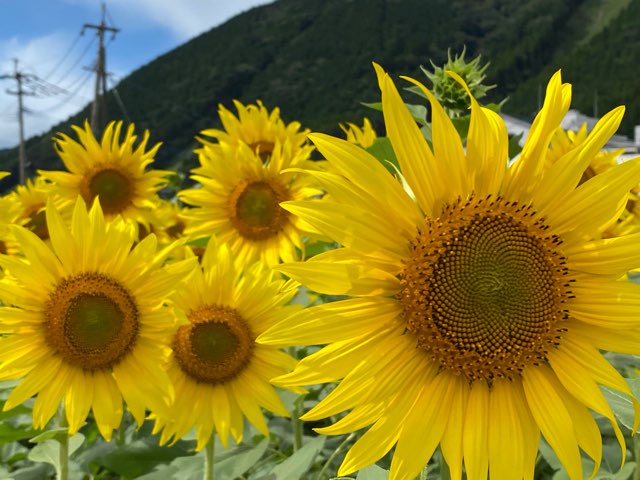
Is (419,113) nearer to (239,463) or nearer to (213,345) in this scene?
(213,345)

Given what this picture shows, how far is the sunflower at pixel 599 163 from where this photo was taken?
3.40 meters

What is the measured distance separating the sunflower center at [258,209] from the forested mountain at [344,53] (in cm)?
10789

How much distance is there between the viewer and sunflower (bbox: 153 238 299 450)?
2.75 m

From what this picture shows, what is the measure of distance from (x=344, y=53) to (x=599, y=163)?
148 m

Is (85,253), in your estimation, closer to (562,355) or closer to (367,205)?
(367,205)

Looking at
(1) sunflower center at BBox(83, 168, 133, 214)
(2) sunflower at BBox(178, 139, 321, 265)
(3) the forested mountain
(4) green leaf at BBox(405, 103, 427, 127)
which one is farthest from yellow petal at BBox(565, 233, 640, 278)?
(3) the forested mountain

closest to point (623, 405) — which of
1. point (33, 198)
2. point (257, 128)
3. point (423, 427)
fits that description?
point (423, 427)

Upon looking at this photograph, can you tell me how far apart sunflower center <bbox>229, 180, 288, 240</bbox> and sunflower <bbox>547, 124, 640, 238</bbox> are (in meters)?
1.52

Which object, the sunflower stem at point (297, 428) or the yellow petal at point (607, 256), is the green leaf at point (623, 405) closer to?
the yellow petal at point (607, 256)

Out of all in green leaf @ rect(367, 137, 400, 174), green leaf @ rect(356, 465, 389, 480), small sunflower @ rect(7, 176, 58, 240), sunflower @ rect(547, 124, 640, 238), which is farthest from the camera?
small sunflower @ rect(7, 176, 58, 240)

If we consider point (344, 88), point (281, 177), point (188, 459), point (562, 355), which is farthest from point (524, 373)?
point (344, 88)

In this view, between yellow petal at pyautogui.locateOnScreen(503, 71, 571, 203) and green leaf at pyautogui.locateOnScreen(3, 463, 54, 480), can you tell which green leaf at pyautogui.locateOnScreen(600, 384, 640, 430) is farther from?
green leaf at pyautogui.locateOnScreen(3, 463, 54, 480)

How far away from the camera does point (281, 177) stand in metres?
3.82

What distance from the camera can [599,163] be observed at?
3.83 metres
